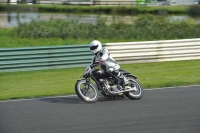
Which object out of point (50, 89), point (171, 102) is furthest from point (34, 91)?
point (171, 102)

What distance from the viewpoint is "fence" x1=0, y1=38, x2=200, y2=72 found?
1589cm

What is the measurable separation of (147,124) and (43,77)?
22.5 ft

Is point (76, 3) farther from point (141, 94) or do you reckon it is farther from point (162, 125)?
point (162, 125)

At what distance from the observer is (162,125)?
8664 mm

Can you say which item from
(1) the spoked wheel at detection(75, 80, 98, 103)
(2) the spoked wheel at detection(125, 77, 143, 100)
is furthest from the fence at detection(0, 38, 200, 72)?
(2) the spoked wheel at detection(125, 77, 143, 100)

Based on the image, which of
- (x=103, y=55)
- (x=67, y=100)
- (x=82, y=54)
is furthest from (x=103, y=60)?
(x=82, y=54)

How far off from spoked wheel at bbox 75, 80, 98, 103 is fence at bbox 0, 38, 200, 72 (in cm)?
511

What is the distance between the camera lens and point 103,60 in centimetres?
1110

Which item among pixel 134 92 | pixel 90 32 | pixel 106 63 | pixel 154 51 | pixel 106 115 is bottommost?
pixel 106 115

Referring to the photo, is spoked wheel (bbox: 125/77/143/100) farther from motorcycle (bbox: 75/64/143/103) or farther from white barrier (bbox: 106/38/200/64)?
white barrier (bbox: 106/38/200/64)

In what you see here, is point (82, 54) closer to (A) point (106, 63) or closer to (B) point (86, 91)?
(A) point (106, 63)

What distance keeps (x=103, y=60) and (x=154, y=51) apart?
6.97 m

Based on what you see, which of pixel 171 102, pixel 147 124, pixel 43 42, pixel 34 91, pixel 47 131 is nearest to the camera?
pixel 47 131

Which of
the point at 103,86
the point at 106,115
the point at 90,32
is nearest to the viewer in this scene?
the point at 106,115
